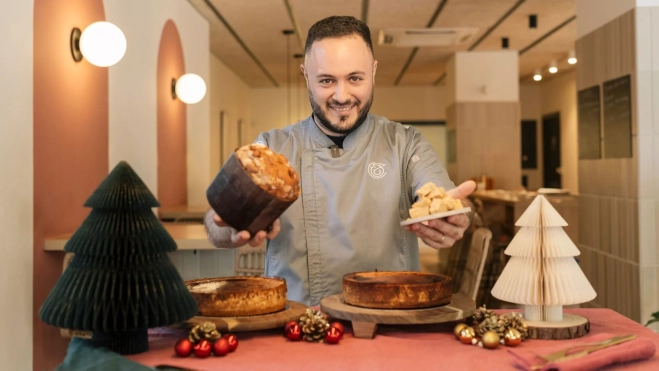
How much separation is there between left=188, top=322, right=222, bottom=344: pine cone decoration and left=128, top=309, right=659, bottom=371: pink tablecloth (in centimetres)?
3

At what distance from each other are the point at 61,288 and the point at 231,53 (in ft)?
29.9

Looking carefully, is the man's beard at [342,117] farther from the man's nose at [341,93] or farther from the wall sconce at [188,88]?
the wall sconce at [188,88]

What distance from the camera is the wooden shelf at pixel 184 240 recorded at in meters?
3.30

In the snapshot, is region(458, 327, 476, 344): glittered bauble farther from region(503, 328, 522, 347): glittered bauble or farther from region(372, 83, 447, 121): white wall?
region(372, 83, 447, 121): white wall

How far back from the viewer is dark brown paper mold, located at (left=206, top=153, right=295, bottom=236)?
4.11ft

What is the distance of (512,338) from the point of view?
4.04 feet

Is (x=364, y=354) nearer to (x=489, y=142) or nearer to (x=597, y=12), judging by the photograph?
(x=597, y=12)

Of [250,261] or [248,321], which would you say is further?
[250,261]

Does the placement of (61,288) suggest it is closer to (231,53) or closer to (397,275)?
(397,275)

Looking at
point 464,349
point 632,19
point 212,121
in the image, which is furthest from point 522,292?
point 212,121

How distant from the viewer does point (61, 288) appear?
1.18 metres

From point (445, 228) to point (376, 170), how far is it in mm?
463

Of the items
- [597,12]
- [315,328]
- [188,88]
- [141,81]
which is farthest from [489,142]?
[315,328]

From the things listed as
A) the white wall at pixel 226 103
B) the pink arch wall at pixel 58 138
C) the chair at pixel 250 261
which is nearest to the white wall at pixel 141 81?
the pink arch wall at pixel 58 138
